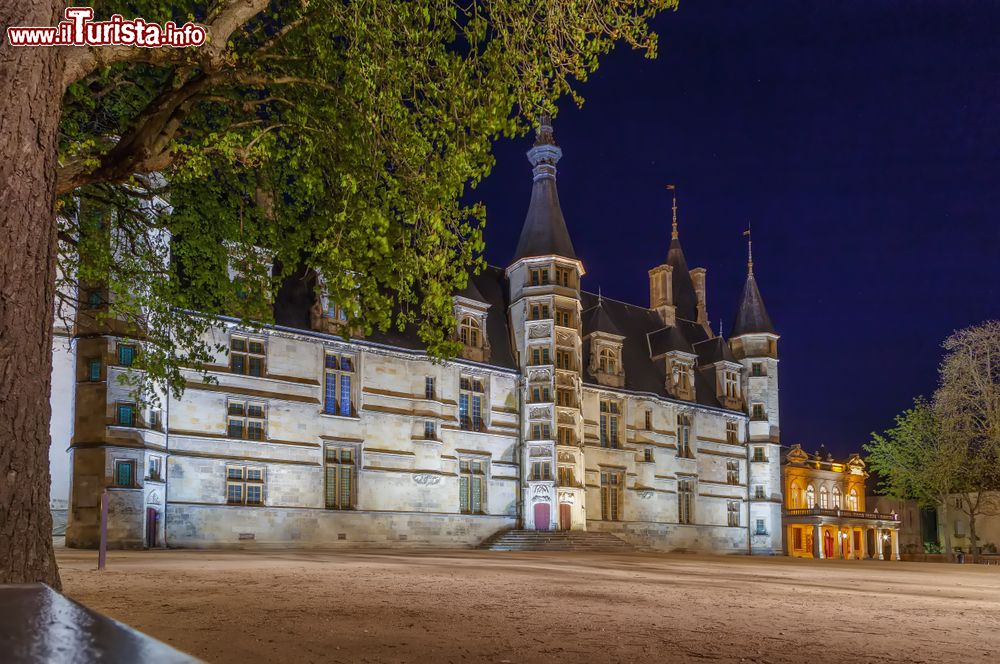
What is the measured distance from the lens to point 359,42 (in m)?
9.78

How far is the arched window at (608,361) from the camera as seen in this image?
4091 cm

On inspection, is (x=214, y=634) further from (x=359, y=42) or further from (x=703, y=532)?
(x=703, y=532)

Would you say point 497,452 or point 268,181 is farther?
point 497,452

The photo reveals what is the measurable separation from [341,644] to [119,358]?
73.2 ft

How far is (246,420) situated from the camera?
29000 mm

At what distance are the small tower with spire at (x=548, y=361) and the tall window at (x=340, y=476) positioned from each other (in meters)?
8.56

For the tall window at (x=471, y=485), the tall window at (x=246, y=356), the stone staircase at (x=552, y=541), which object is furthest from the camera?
the tall window at (x=471, y=485)

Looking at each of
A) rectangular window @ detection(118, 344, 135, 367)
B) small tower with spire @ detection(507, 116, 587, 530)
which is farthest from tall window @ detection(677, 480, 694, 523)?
rectangular window @ detection(118, 344, 135, 367)

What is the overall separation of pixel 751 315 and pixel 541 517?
2107 centimetres

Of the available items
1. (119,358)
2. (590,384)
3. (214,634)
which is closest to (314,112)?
(214,634)

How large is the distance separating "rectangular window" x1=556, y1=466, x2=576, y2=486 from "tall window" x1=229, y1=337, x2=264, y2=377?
1423 centimetres

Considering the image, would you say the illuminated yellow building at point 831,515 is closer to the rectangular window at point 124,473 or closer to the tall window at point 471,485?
the tall window at point 471,485

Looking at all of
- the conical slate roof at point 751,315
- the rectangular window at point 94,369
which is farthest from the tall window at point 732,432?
the rectangular window at point 94,369

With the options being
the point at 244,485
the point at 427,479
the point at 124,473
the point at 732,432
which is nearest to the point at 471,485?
the point at 427,479
